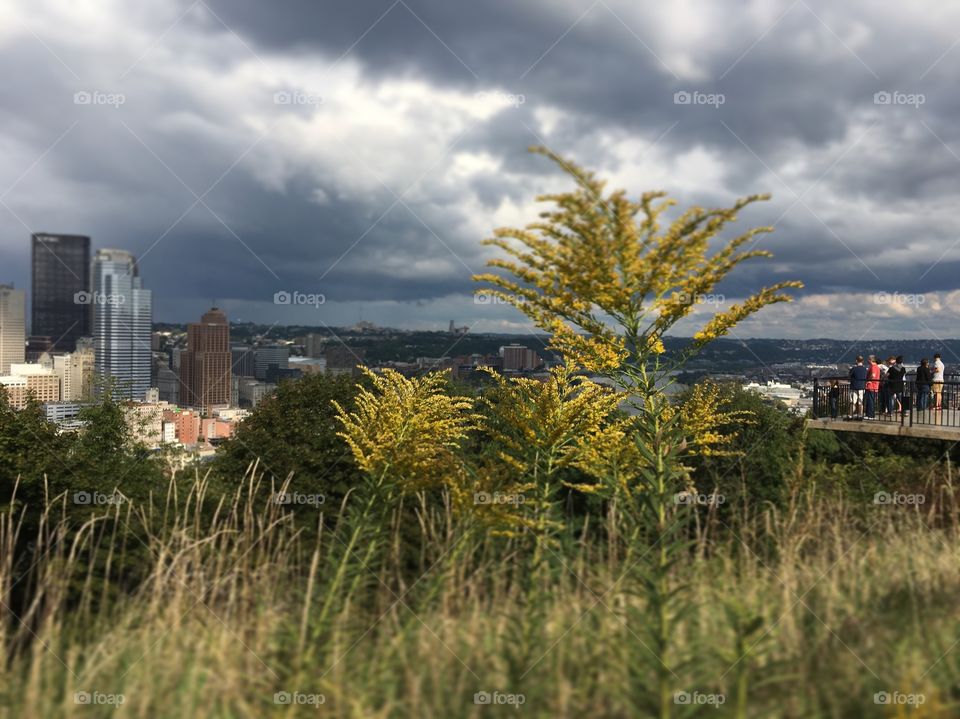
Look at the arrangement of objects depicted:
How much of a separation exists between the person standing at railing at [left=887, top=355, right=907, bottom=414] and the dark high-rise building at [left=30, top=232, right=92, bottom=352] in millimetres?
128649

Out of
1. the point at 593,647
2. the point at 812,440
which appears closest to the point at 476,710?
the point at 593,647

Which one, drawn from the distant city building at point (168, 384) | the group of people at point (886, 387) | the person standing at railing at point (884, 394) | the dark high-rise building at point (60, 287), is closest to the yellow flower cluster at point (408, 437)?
the group of people at point (886, 387)

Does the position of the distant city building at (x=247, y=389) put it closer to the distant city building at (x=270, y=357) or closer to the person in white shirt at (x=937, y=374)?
the distant city building at (x=270, y=357)

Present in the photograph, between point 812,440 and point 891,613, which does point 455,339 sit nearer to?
point 812,440

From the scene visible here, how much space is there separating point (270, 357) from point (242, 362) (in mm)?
10150

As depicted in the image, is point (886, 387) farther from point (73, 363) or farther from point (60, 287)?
point (60, 287)

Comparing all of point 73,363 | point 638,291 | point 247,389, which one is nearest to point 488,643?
point 638,291

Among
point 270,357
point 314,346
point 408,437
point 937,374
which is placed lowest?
point 408,437

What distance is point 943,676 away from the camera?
367 cm

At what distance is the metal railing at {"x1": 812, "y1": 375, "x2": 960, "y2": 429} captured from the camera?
64.4ft

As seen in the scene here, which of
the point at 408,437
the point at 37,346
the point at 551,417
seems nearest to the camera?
the point at 551,417

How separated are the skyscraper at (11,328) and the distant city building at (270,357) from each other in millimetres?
52563

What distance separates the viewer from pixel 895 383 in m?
20.2

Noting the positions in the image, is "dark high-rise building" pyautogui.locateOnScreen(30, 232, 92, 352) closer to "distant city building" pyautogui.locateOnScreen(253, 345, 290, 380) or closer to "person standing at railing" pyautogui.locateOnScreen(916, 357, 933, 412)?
"distant city building" pyautogui.locateOnScreen(253, 345, 290, 380)
